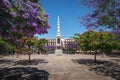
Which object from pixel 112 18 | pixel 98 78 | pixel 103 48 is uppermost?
pixel 112 18

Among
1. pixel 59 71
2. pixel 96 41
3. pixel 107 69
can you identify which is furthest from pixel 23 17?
pixel 96 41

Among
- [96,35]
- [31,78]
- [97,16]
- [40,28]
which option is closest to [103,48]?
[96,35]

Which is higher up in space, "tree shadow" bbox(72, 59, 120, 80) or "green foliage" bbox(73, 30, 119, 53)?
"green foliage" bbox(73, 30, 119, 53)

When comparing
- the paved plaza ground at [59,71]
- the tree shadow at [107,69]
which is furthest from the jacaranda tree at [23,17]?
the tree shadow at [107,69]

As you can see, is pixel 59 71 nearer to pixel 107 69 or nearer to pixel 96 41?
pixel 107 69

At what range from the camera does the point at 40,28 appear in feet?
37.3

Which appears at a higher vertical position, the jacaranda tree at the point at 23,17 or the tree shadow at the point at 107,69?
the jacaranda tree at the point at 23,17

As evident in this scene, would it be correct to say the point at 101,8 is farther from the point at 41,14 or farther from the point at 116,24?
the point at 41,14

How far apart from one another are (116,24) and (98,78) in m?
3.72

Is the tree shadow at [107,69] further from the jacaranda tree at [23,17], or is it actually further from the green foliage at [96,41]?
the jacaranda tree at [23,17]

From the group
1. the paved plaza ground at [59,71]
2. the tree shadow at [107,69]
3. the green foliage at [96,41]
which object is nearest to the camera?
the paved plaza ground at [59,71]

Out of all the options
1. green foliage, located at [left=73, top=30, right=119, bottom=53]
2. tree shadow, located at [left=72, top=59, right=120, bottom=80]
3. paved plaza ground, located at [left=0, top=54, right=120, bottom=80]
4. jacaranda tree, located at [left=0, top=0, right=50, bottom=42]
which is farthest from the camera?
green foliage, located at [left=73, top=30, right=119, bottom=53]

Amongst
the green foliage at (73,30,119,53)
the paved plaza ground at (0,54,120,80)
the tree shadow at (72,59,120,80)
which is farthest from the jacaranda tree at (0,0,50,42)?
the green foliage at (73,30,119,53)

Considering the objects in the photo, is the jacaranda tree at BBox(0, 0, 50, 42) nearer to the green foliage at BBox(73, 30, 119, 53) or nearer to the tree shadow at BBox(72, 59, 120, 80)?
the tree shadow at BBox(72, 59, 120, 80)
